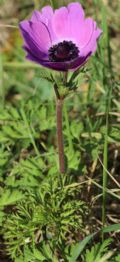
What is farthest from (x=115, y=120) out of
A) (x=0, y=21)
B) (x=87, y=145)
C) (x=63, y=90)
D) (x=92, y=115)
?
(x=0, y=21)

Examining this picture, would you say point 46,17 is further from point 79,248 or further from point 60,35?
point 79,248

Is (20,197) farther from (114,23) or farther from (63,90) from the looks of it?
(114,23)

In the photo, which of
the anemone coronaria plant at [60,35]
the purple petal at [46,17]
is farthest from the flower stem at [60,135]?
the purple petal at [46,17]

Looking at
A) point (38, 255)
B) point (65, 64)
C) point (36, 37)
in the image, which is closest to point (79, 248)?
point (38, 255)

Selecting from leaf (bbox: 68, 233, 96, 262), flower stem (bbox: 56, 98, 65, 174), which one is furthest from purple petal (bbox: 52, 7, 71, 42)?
leaf (bbox: 68, 233, 96, 262)

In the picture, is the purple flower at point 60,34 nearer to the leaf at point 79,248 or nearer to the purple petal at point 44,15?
the purple petal at point 44,15

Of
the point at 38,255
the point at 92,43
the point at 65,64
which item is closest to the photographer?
the point at 65,64

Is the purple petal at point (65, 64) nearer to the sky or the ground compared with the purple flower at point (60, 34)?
nearer to the ground

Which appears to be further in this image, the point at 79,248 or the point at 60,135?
the point at 60,135
